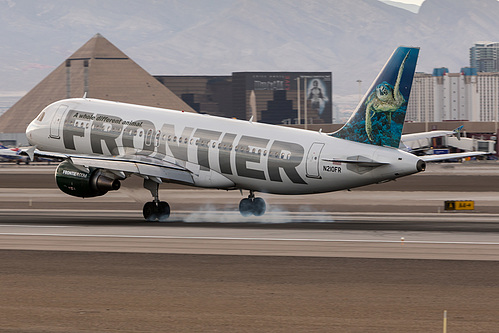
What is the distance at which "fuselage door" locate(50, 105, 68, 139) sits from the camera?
48.2 m

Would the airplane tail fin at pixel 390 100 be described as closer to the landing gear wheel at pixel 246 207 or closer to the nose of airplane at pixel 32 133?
the landing gear wheel at pixel 246 207

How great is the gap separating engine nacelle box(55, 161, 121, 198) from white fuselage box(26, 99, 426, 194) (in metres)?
3.37

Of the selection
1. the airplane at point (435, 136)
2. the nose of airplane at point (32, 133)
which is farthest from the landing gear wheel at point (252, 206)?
the nose of airplane at point (32, 133)

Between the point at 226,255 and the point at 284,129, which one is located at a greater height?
the point at 284,129

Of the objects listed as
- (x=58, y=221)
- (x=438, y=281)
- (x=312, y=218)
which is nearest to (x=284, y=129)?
(x=312, y=218)

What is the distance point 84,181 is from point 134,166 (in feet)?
8.62

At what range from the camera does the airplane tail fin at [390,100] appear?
128 ft

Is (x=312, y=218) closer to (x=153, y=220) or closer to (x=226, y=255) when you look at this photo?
(x=153, y=220)

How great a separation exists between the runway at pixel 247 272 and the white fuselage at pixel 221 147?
2.28 metres

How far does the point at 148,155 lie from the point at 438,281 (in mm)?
23351

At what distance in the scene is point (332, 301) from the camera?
2212 centimetres

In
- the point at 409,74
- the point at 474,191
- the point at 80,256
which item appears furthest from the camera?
the point at 474,191

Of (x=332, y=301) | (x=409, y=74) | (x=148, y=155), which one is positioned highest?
(x=409, y=74)

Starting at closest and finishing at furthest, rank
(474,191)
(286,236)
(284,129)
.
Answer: (286,236)
(284,129)
(474,191)
